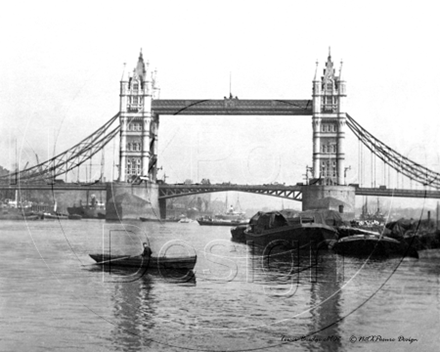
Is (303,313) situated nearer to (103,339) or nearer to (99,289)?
(103,339)

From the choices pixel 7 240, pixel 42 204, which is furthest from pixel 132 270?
pixel 42 204

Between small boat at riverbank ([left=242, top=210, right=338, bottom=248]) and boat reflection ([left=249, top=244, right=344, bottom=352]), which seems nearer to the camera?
boat reflection ([left=249, top=244, right=344, bottom=352])

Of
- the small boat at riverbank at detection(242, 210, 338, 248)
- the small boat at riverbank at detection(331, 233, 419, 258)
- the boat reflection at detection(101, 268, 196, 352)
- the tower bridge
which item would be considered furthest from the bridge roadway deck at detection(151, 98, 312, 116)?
the boat reflection at detection(101, 268, 196, 352)

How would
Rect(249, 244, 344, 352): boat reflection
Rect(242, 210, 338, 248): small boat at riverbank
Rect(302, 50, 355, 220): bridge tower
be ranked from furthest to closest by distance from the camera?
1. Rect(302, 50, 355, 220): bridge tower
2. Rect(242, 210, 338, 248): small boat at riverbank
3. Rect(249, 244, 344, 352): boat reflection

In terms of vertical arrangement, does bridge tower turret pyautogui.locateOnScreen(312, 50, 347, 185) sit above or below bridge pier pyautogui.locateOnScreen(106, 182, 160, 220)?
above

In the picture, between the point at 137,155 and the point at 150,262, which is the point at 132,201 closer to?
the point at 137,155

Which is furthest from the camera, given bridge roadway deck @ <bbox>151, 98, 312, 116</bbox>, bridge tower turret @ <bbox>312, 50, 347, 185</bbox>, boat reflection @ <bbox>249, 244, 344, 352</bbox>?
bridge tower turret @ <bbox>312, 50, 347, 185</bbox>

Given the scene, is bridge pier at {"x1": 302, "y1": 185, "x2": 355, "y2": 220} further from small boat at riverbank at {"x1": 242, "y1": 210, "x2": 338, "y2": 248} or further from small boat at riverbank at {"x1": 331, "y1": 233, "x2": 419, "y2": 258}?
small boat at riverbank at {"x1": 331, "y1": 233, "x2": 419, "y2": 258}
